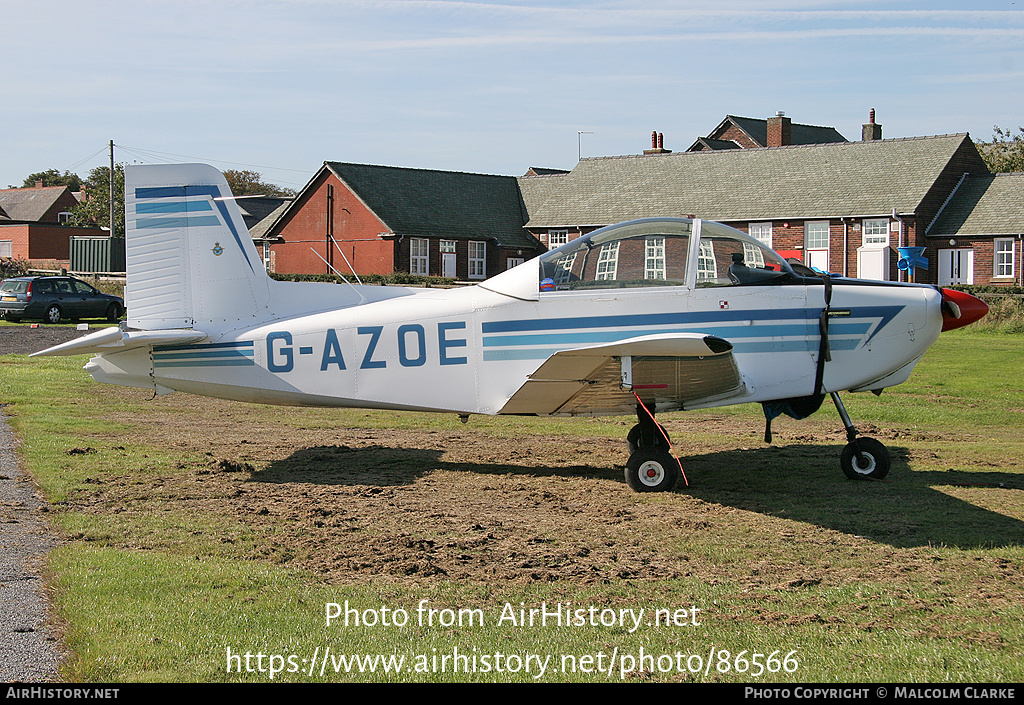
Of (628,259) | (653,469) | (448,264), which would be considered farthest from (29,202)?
(653,469)

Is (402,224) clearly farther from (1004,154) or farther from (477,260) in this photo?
(1004,154)

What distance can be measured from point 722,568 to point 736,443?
5433 mm

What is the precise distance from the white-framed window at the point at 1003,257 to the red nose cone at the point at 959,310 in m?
35.8

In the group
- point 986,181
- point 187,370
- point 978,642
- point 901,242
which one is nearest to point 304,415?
point 187,370

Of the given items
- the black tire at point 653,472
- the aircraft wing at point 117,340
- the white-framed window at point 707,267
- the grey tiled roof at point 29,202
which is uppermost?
the grey tiled roof at point 29,202

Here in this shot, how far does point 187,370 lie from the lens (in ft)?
31.3

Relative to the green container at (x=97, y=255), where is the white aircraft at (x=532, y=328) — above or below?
below

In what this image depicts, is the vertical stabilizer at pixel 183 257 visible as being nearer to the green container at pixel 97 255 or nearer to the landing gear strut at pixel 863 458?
the landing gear strut at pixel 863 458

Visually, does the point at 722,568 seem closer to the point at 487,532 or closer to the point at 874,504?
the point at 487,532

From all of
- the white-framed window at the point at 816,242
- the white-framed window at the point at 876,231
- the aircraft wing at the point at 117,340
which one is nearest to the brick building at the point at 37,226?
the white-framed window at the point at 816,242

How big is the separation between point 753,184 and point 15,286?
32830 mm

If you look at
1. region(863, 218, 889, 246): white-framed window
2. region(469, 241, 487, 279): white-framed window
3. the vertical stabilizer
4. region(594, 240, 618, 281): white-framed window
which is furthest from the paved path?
region(469, 241, 487, 279): white-framed window

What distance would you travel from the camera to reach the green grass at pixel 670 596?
4586 mm

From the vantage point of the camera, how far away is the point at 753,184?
45.4 m
